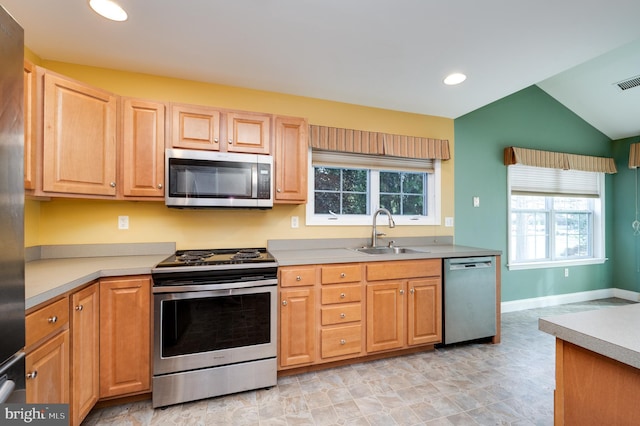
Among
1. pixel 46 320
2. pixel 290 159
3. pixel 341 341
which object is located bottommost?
pixel 341 341

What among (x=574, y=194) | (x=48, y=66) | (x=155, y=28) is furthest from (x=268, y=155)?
(x=574, y=194)

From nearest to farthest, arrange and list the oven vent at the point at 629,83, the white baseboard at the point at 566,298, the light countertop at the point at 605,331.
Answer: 1. the light countertop at the point at 605,331
2. the oven vent at the point at 629,83
3. the white baseboard at the point at 566,298

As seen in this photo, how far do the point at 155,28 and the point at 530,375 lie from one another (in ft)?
12.2

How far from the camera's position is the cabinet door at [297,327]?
210cm

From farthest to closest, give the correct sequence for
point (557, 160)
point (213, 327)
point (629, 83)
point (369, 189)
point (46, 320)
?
point (557, 160) < point (629, 83) < point (369, 189) < point (213, 327) < point (46, 320)

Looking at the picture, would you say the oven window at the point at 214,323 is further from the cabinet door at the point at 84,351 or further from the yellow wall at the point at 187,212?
the yellow wall at the point at 187,212

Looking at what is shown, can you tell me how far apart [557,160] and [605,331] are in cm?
395

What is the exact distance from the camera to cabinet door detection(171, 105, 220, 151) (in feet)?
6.97

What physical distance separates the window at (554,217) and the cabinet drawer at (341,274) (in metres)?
2.55

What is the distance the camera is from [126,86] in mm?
2287

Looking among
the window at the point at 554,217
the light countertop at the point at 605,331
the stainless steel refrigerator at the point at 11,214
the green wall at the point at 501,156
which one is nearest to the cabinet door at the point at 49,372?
the stainless steel refrigerator at the point at 11,214

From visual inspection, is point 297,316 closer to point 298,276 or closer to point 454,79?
point 298,276

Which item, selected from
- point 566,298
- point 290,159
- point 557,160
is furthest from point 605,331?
point 566,298

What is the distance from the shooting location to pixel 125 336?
1.77 meters
